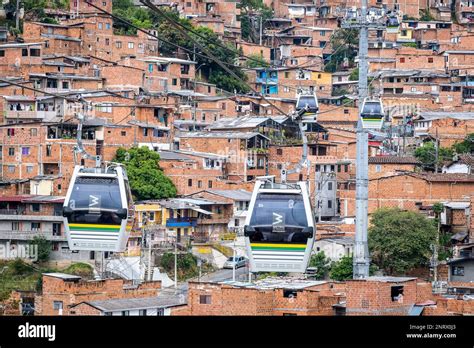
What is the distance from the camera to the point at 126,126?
51.4 metres

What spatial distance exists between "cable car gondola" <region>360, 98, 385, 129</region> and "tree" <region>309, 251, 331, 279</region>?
4528mm

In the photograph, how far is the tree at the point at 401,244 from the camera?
4056cm

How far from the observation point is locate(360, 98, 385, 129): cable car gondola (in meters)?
35.3

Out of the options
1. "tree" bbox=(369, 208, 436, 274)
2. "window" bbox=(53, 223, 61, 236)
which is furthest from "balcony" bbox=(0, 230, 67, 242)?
"tree" bbox=(369, 208, 436, 274)

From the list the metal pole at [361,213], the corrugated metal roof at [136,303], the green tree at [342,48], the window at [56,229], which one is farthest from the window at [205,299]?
the green tree at [342,48]

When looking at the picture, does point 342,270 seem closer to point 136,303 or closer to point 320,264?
point 320,264

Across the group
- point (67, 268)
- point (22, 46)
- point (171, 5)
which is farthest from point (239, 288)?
point (171, 5)

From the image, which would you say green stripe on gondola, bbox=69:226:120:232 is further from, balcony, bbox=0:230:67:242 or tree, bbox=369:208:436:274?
balcony, bbox=0:230:67:242

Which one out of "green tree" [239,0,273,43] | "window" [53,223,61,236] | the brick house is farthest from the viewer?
"green tree" [239,0,273,43]

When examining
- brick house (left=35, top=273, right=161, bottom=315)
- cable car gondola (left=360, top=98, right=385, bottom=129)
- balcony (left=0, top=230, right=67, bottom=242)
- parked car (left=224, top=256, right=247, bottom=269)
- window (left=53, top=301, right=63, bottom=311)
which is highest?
cable car gondola (left=360, top=98, right=385, bottom=129)

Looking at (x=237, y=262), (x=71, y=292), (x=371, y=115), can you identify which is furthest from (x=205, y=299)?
(x=237, y=262)

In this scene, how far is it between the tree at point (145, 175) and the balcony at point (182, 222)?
1242mm

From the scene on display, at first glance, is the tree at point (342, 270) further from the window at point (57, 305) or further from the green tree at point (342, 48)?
the green tree at point (342, 48)

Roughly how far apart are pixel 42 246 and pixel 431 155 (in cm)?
1393
